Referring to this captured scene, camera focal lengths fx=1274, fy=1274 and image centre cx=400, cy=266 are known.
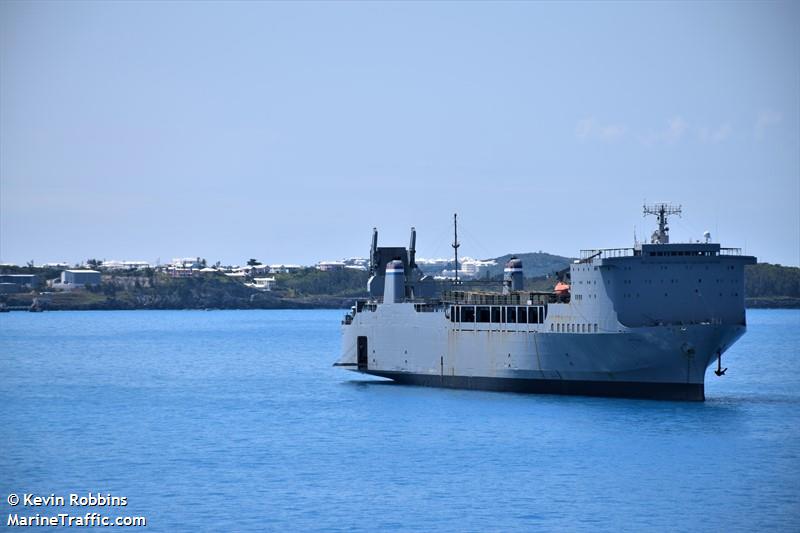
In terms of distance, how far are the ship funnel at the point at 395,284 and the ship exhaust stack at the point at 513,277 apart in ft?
16.4

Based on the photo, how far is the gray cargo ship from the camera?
1919 inches

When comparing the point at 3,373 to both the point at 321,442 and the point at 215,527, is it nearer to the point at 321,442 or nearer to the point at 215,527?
the point at 321,442

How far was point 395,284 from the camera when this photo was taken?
61406 mm

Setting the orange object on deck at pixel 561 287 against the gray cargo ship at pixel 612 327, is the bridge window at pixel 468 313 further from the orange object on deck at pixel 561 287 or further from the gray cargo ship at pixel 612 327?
the orange object on deck at pixel 561 287

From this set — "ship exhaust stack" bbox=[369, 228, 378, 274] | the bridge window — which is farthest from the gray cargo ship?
"ship exhaust stack" bbox=[369, 228, 378, 274]

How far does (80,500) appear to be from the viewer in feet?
113

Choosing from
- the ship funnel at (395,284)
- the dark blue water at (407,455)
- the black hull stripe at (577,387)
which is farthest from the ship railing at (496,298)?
the dark blue water at (407,455)

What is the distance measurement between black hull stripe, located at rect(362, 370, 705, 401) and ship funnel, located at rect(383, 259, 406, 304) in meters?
4.30

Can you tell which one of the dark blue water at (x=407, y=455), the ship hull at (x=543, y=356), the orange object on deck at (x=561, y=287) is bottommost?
the dark blue water at (x=407, y=455)

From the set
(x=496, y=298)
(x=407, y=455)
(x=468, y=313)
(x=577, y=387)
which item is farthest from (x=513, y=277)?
(x=407, y=455)

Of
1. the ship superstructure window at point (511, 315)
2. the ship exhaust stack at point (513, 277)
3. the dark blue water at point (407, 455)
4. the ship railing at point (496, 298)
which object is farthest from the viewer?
the ship exhaust stack at point (513, 277)

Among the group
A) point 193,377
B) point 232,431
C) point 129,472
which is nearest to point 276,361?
point 193,377

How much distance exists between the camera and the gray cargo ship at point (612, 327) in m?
48.8

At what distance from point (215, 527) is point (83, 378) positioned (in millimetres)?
43931
